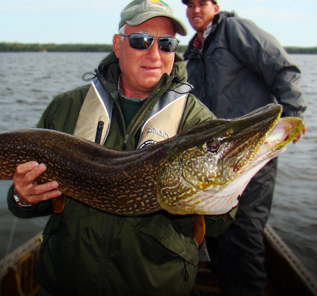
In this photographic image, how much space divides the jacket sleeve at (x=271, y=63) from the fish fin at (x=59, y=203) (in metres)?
2.28

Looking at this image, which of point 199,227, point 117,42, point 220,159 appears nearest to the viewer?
point 220,159

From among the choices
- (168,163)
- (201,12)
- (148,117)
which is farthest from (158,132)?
(201,12)

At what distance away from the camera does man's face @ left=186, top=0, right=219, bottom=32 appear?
3.58 metres

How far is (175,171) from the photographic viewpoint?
1547mm

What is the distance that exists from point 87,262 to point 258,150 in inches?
46.5

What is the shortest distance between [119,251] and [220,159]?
83 centimetres

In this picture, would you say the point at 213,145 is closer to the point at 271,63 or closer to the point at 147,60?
the point at 147,60

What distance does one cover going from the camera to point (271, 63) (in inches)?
120

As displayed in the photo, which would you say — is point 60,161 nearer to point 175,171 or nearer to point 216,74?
point 175,171

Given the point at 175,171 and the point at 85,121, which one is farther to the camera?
the point at 85,121

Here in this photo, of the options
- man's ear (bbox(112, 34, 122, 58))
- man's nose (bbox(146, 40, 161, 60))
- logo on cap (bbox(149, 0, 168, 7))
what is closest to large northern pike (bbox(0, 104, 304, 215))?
man's nose (bbox(146, 40, 161, 60))

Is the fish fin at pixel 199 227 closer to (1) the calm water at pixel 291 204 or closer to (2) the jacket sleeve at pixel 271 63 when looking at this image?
(2) the jacket sleeve at pixel 271 63

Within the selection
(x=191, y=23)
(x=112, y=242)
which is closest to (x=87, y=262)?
(x=112, y=242)

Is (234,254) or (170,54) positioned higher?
(170,54)
